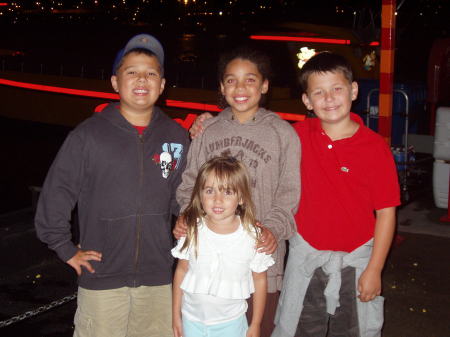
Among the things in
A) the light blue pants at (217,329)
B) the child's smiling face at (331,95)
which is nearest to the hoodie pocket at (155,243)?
the light blue pants at (217,329)

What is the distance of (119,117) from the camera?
9.95 feet

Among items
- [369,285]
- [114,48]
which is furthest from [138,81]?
[114,48]

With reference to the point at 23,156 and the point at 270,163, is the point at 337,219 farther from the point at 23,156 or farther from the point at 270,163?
the point at 23,156

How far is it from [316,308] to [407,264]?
2607 mm

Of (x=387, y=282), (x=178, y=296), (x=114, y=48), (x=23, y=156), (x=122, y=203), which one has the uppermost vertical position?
(x=114, y=48)

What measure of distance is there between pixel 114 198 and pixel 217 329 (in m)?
0.80

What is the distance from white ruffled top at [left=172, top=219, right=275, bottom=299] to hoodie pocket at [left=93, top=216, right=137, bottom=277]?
36 cm

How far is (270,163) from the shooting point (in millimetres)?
2938

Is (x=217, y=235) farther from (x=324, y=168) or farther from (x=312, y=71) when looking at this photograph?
(x=312, y=71)

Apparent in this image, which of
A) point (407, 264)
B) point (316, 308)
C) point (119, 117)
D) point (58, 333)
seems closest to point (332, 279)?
point (316, 308)

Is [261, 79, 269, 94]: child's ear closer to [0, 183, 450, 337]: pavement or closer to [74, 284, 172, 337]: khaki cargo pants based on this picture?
[74, 284, 172, 337]: khaki cargo pants

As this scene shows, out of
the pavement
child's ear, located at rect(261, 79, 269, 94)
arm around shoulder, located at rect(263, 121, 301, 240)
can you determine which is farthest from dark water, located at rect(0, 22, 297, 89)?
arm around shoulder, located at rect(263, 121, 301, 240)

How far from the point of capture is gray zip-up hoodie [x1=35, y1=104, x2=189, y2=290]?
9.51 feet

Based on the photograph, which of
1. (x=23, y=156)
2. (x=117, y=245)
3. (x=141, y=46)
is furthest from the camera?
(x=23, y=156)
